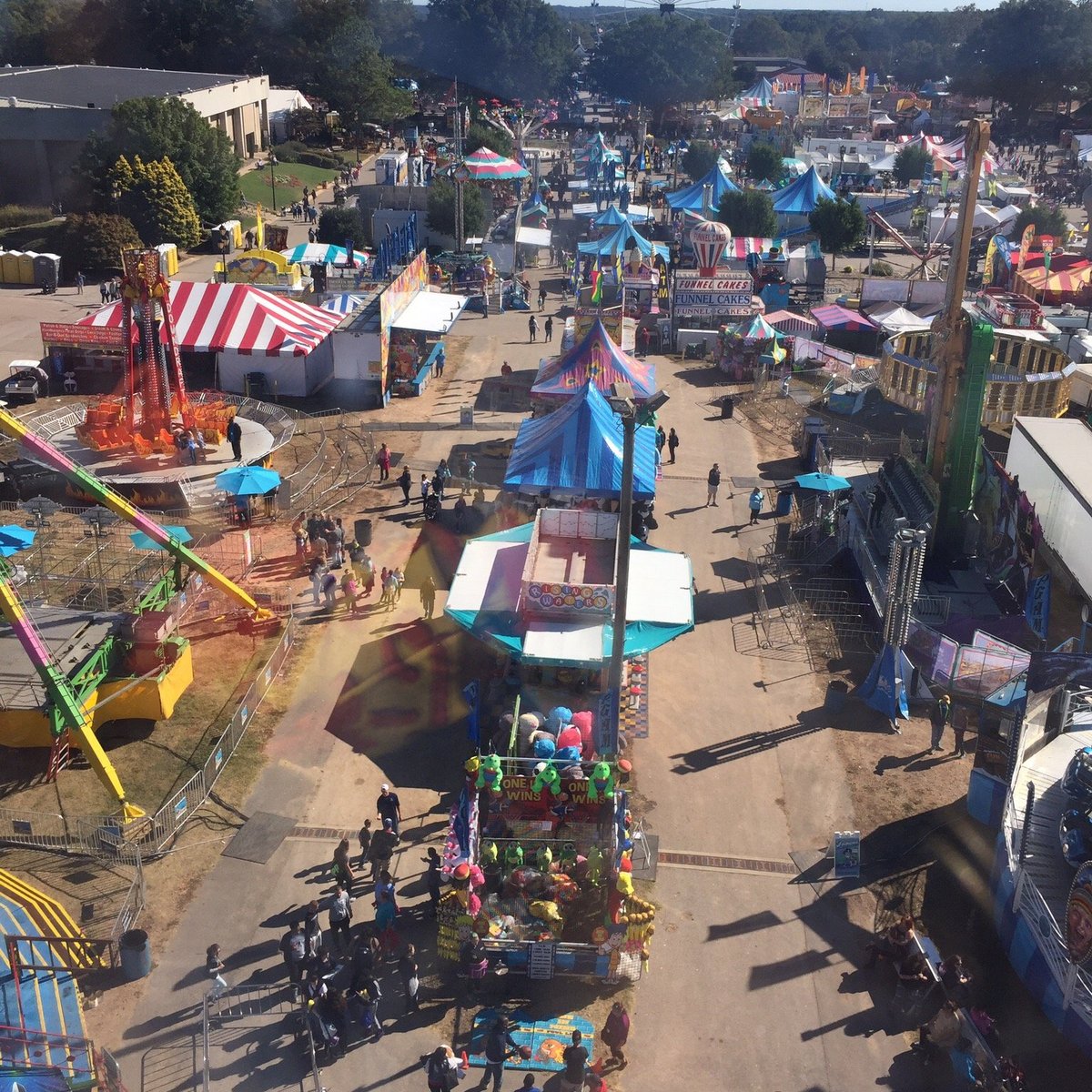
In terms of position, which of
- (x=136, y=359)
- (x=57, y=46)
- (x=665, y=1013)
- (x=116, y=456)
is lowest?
(x=665, y=1013)

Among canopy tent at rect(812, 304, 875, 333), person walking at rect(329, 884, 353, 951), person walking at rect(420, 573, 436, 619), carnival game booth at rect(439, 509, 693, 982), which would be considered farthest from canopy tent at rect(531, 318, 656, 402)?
person walking at rect(329, 884, 353, 951)

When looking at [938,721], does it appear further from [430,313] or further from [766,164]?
[766,164]

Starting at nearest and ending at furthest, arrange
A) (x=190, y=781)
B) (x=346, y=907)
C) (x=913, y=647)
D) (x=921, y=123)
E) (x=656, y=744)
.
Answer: (x=346, y=907) → (x=190, y=781) → (x=656, y=744) → (x=913, y=647) → (x=921, y=123)

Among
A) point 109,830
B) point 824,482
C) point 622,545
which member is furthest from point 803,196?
point 109,830

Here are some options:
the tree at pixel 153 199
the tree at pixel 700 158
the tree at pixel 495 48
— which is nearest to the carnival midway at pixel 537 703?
the tree at pixel 153 199

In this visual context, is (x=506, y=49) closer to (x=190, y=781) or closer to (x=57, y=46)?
(x=57, y=46)

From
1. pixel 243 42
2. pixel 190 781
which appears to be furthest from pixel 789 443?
pixel 243 42

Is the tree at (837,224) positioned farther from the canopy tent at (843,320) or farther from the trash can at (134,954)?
the trash can at (134,954)
